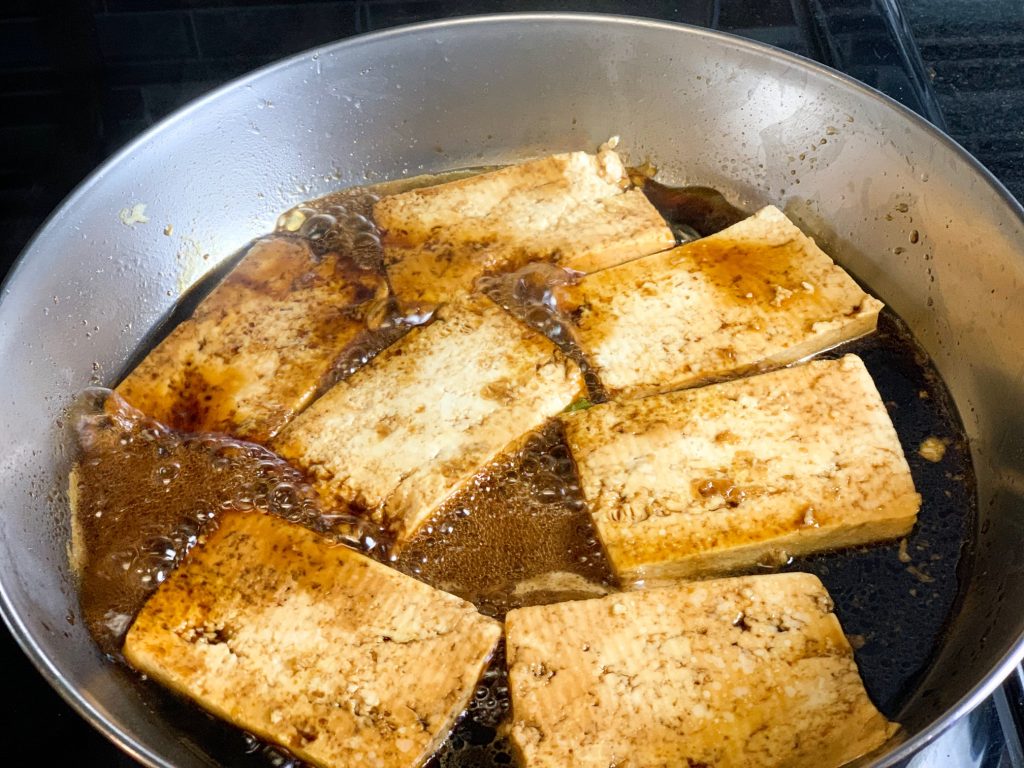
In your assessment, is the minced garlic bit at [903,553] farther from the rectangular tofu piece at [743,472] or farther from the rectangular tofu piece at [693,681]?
the rectangular tofu piece at [693,681]

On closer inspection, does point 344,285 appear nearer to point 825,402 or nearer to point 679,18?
point 825,402

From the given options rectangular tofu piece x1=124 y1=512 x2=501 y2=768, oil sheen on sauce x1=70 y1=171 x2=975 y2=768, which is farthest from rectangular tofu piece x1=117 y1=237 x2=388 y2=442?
rectangular tofu piece x1=124 y1=512 x2=501 y2=768

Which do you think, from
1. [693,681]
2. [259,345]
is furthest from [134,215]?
[693,681]

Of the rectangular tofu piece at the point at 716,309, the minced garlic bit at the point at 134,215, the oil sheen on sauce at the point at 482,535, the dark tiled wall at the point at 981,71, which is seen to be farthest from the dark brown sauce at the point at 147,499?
the dark tiled wall at the point at 981,71

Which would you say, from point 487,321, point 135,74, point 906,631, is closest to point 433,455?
point 487,321

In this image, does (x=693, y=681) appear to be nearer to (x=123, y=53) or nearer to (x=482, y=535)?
(x=482, y=535)

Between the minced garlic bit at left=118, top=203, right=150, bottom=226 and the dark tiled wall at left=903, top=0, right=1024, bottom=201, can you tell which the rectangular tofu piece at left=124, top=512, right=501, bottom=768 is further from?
the dark tiled wall at left=903, top=0, right=1024, bottom=201
